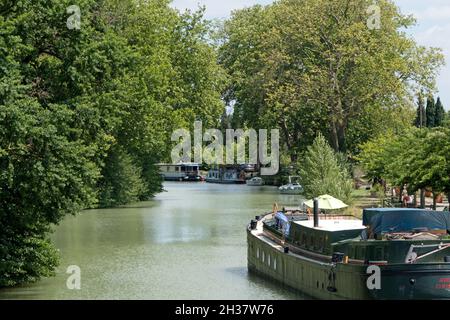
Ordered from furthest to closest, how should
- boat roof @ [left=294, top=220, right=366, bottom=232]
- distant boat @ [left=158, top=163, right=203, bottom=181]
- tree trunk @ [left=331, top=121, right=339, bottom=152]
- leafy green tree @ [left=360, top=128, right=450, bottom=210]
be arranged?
distant boat @ [left=158, top=163, right=203, bottom=181] → tree trunk @ [left=331, top=121, right=339, bottom=152] → leafy green tree @ [left=360, top=128, right=450, bottom=210] → boat roof @ [left=294, top=220, right=366, bottom=232]

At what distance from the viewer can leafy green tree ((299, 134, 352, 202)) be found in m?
68.6

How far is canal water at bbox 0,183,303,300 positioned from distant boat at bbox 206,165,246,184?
259 feet

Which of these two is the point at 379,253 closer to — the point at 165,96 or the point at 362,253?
the point at 362,253

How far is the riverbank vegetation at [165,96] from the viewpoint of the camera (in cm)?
3294

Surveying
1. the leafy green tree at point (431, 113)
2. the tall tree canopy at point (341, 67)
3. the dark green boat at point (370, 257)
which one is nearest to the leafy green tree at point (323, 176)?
the tall tree canopy at point (341, 67)

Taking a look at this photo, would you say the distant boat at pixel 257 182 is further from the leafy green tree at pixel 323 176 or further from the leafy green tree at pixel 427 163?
the leafy green tree at pixel 427 163

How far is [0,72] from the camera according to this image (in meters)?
31.2

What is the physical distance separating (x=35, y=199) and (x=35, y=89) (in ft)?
18.3

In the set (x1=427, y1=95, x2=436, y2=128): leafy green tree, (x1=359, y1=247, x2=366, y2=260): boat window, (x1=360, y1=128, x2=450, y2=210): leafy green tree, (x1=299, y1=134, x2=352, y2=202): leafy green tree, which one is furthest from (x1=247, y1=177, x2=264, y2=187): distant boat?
(x1=359, y1=247, x2=366, y2=260): boat window

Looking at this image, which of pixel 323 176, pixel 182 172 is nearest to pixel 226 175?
pixel 182 172

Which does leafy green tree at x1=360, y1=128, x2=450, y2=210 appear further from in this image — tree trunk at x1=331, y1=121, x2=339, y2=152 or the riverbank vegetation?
tree trunk at x1=331, y1=121, x2=339, y2=152

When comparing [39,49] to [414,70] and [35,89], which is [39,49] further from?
[414,70]

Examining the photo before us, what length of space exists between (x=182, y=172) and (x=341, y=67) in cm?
8279
